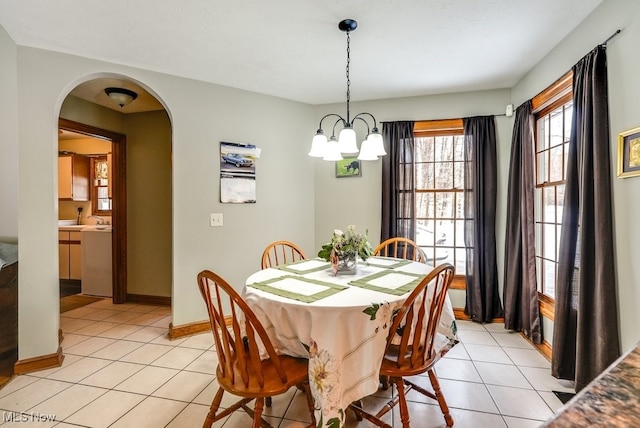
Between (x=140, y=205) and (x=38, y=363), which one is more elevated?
(x=140, y=205)

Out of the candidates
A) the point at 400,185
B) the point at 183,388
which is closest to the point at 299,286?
the point at 183,388

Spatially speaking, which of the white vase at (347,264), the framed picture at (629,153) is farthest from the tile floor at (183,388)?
the framed picture at (629,153)

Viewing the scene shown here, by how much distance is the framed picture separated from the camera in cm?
166

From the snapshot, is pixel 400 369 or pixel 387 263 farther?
pixel 387 263

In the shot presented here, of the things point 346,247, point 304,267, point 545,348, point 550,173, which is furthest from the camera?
point 550,173

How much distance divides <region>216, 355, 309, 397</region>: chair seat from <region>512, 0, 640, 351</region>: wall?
6.01 feet

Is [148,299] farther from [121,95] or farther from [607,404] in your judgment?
[607,404]

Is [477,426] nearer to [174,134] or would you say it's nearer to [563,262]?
[563,262]

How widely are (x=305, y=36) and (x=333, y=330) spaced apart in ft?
6.69

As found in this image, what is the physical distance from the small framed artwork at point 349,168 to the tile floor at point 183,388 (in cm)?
205

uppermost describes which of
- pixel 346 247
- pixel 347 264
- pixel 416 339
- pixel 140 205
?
pixel 140 205

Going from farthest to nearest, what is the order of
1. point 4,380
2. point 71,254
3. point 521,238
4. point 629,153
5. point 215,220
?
1. point 71,254
2. point 215,220
3. point 521,238
4. point 4,380
5. point 629,153

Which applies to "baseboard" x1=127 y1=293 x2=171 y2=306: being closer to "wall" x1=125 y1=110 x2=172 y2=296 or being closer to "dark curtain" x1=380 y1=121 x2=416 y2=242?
"wall" x1=125 y1=110 x2=172 y2=296

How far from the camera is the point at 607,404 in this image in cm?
46
